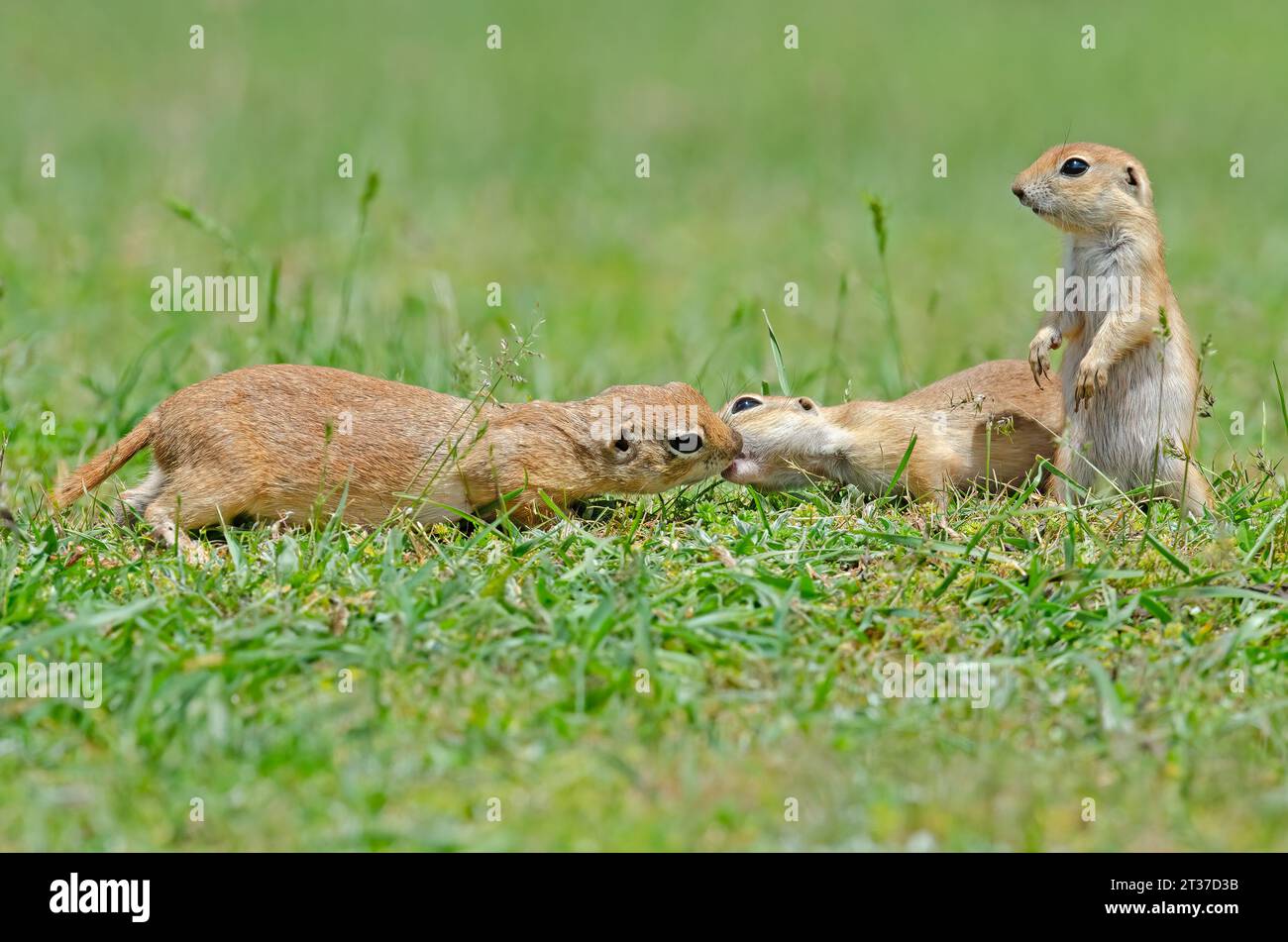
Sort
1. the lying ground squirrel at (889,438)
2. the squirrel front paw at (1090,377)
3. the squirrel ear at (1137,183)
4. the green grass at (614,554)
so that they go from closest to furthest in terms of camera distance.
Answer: the green grass at (614,554) → the squirrel front paw at (1090,377) → the squirrel ear at (1137,183) → the lying ground squirrel at (889,438)

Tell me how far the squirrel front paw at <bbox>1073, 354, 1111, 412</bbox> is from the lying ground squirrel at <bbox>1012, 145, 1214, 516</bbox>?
5 cm

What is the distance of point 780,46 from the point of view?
18.7 m

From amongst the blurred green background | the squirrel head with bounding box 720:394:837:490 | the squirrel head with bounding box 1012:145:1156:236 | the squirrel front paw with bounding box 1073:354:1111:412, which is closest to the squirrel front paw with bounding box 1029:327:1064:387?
the squirrel front paw with bounding box 1073:354:1111:412

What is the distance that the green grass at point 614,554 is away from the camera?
3502 millimetres

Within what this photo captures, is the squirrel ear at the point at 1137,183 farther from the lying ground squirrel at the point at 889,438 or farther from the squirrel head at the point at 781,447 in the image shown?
the squirrel head at the point at 781,447

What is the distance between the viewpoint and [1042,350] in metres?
5.29

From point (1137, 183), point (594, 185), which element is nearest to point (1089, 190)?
point (1137, 183)

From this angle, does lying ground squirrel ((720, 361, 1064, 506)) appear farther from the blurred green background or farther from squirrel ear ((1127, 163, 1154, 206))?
the blurred green background

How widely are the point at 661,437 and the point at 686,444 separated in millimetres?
97

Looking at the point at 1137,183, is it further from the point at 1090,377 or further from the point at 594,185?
the point at 594,185

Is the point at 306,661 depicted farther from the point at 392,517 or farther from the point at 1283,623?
the point at 1283,623

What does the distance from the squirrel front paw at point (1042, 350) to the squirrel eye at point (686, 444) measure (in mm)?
1201

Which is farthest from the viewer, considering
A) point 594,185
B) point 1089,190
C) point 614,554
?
point 594,185

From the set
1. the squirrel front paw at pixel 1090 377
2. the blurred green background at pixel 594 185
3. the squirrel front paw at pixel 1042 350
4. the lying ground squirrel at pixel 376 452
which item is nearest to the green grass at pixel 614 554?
the blurred green background at pixel 594 185
